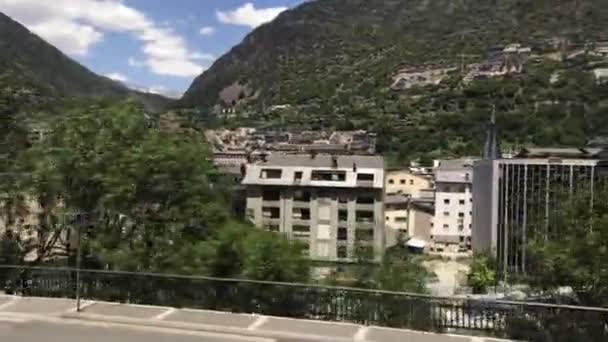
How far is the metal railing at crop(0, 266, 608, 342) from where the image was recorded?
7.11 meters

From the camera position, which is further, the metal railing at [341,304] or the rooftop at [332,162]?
the rooftop at [332,162]

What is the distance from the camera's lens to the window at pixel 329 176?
54562mm

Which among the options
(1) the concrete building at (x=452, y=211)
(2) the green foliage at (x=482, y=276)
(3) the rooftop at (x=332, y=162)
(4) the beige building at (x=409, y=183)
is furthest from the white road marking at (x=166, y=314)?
(4) the beige building at (x=409, y=183)

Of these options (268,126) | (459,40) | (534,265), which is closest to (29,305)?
(534,265)

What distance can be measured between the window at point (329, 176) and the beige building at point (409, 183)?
79.0 feet

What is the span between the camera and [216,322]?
24.5ft

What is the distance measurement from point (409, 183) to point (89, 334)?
250ft

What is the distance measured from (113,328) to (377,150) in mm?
104337

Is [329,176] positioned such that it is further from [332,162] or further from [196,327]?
[196,327]

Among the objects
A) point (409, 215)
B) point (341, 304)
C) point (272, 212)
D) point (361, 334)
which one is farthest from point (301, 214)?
point (361, 334)

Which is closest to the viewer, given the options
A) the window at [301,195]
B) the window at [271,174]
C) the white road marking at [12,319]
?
the white road marking at [12,319]

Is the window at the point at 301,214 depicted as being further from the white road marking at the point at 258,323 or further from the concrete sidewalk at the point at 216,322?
the white road marking at the point at 258,323

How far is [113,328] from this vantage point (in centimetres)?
726

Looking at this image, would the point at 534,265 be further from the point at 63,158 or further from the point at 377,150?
the point at 377,150
